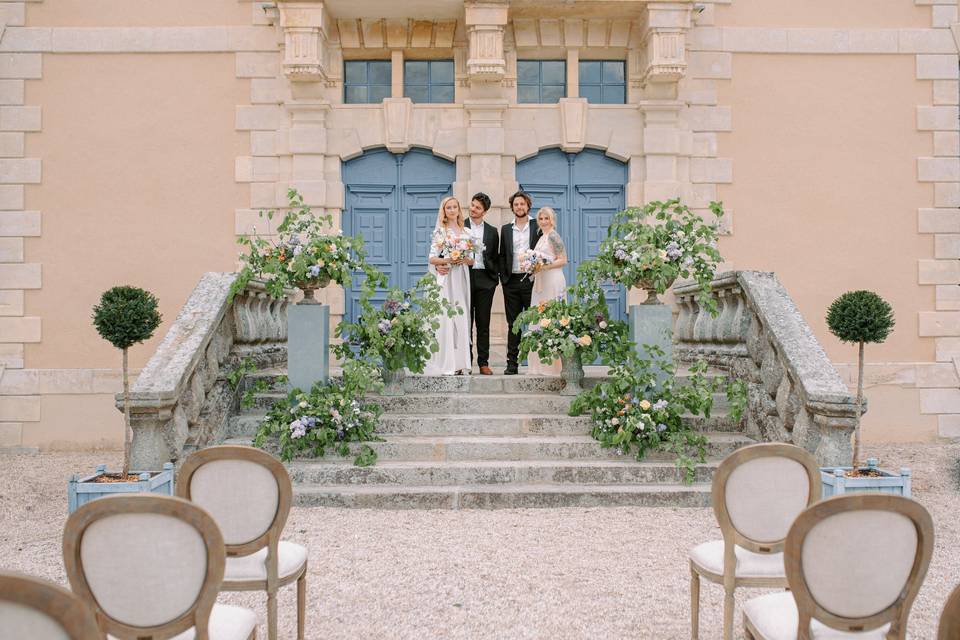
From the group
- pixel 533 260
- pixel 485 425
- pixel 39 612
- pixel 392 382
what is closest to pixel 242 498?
pixel 39 612

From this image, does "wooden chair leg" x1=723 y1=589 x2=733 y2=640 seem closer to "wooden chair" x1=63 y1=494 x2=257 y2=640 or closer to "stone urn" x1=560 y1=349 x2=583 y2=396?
"wooden chair" x1=63 y1=494 x2=257 y2=640

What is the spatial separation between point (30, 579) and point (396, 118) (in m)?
7.52

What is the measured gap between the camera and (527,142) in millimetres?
8367

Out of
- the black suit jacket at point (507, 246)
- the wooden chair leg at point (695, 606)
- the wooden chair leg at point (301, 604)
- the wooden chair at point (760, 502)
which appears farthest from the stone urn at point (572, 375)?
the wooden chair leg at point (301, 604)

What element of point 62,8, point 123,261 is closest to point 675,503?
point 123,261

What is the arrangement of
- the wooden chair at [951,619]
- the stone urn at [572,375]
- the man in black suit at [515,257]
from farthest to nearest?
the man in black suit at [515,257]
the stone urn at [572,375]
the wooden chair at [951,619]

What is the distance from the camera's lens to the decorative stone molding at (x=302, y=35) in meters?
7.71

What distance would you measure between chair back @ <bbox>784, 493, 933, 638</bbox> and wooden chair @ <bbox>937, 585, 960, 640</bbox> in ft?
1.65

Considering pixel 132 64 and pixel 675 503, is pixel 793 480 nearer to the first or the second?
pixel 675 503

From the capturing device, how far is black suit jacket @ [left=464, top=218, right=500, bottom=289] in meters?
6.70

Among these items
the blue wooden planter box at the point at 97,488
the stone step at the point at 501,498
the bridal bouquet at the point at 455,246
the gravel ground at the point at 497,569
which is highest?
the bridal bouquet at the point at 455,246

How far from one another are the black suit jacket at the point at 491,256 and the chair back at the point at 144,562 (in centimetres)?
492

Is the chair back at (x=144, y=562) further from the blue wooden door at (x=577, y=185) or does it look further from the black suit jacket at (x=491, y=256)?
the blue wooden door at (x=577, y=185)

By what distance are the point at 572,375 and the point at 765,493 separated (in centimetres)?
336
